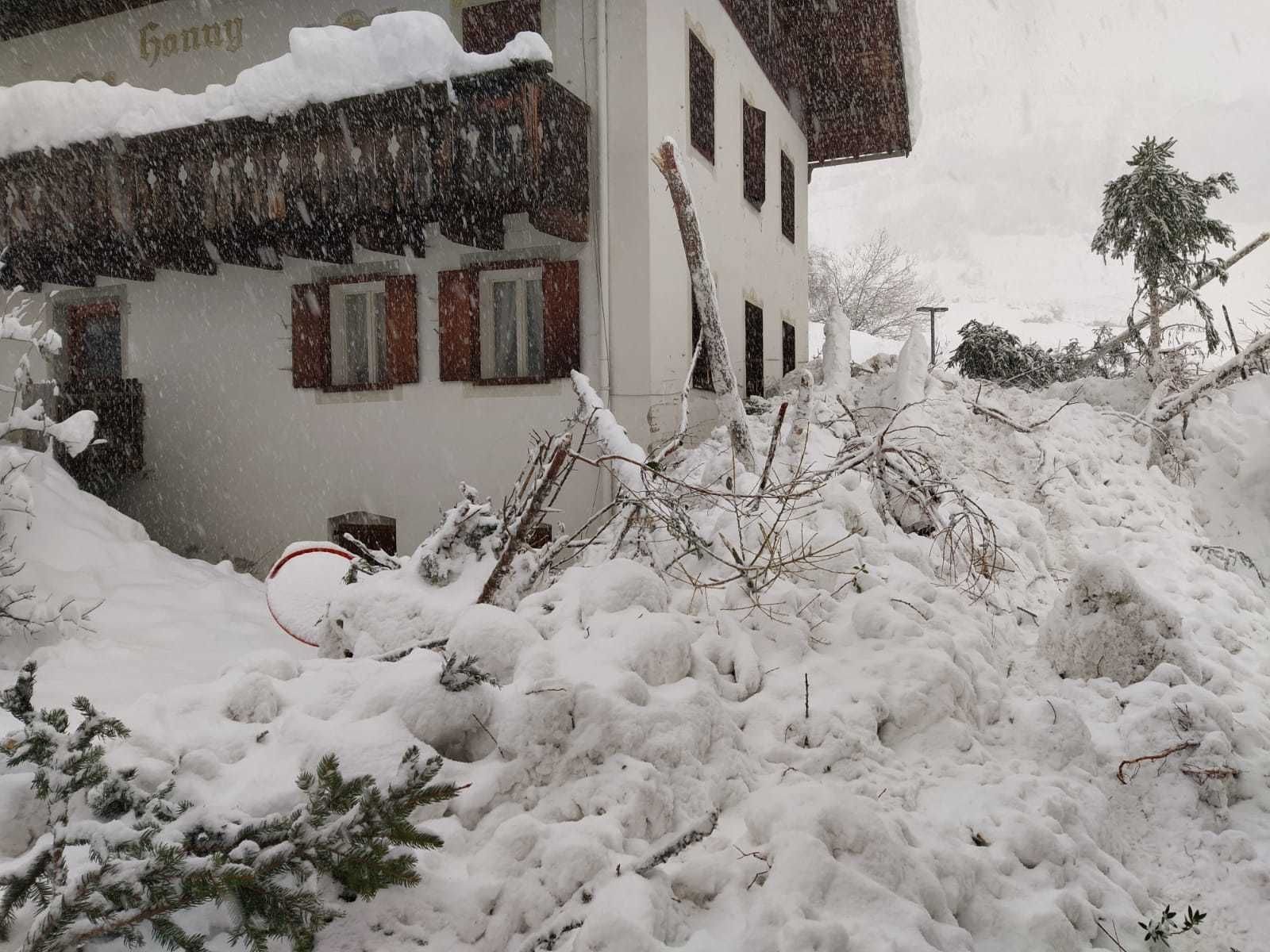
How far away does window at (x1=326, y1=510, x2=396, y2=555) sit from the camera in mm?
9805

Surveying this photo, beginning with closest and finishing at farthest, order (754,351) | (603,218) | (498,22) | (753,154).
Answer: (603,218), (498,22), (753,154), (754,351)

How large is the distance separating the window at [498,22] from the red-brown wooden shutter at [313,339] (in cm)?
321

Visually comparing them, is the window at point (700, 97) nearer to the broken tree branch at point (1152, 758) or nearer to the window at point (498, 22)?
the window at point (498, 22)

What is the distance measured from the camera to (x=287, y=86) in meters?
8.01

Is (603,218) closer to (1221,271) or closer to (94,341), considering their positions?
(94,341)

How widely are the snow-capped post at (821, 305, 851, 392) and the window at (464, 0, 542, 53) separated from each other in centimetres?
511

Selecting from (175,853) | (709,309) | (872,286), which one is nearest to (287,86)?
(709,309)

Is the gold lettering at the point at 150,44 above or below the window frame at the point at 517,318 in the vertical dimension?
above

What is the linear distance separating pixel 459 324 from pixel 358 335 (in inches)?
65.4

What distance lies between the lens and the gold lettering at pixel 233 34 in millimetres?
10578

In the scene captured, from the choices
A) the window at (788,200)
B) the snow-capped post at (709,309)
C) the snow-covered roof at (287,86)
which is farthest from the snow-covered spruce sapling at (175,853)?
the window at (788,200)

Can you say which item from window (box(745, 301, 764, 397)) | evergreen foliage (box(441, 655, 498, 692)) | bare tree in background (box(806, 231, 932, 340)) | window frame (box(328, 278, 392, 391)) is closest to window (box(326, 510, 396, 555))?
Result: window frame (box(328, 278, 392, 391))

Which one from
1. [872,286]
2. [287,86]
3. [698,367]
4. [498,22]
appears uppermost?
[872,286]

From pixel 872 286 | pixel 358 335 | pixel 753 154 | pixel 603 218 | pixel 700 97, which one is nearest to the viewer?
pixel 603 218
